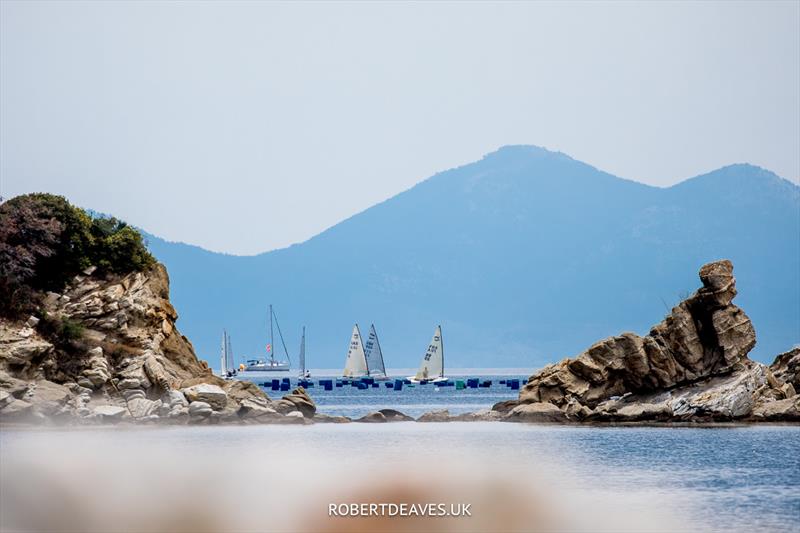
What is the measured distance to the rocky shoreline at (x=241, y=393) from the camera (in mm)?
61281

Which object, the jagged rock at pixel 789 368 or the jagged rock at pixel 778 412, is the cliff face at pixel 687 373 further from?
the jagged rock at pixel 789 368

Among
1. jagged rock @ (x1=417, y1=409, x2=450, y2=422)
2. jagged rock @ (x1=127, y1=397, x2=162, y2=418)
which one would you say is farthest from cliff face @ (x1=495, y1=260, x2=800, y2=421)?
jagged rock @ (x1=127, y1=397, x2=162, y2=418)

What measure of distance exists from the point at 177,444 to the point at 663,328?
91.5 feet

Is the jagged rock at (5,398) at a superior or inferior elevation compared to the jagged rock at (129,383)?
inferior

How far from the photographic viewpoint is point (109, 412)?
60.1m

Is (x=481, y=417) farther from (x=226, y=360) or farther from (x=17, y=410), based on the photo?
(x=226, y=360)

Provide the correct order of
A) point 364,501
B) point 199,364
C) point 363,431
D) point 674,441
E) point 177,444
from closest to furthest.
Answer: point 364,501, point 177,444, point 674,441, point 363,431, point 199,364

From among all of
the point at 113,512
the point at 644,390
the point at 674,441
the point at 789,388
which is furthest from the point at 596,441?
the point at 113,512

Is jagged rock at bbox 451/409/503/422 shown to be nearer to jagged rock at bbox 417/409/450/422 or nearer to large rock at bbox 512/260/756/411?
jagged rock at bbox 417/409/450/422

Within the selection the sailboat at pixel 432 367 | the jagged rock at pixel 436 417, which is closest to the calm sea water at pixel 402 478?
the jagged rock at pixel 436 417

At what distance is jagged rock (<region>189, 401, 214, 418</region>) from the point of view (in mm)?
63219

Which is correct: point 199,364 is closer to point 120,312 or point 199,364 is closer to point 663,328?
point 120,312

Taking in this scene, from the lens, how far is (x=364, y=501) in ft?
104

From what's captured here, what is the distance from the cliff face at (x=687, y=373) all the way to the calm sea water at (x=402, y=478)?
3.80 meters
